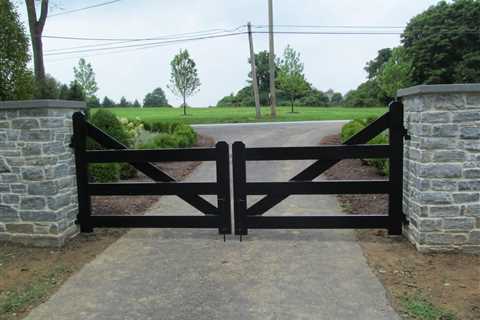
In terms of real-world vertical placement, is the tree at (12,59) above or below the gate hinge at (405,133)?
above

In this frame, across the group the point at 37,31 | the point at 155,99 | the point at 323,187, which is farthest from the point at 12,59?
the point at 155,99

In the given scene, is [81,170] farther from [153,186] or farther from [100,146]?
[100,146]

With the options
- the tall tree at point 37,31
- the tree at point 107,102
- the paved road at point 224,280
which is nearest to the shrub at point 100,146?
the paved road at point 224,280

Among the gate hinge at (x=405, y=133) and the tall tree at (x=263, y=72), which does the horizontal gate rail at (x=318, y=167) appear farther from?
the tall tree at (x=263, y=72)

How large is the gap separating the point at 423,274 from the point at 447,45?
127ft

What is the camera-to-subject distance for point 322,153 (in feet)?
15.9

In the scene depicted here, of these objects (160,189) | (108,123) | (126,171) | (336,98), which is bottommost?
(126,171)

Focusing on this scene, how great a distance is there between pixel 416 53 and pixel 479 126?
38366mm

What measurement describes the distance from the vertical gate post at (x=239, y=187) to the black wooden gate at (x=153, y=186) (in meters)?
0.10

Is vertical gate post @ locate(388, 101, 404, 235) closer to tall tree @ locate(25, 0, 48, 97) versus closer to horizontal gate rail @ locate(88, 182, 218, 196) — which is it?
horizontal gate rail @ locate(88, 182, 218, 196)

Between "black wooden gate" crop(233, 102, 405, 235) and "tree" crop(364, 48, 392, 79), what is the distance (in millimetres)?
53358

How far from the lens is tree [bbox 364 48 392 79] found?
2142 inches

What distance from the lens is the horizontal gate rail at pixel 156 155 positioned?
4.94 metres

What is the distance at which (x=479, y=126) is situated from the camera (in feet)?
13.6
